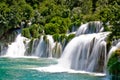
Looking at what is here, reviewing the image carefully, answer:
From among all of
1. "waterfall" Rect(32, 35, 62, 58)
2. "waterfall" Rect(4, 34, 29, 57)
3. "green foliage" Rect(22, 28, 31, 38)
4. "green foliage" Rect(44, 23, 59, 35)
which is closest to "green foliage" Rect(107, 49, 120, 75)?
"waterfall" Rect(32, 35, 62, 58)

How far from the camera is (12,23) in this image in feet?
163

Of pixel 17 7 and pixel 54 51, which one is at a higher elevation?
pixel 17 7

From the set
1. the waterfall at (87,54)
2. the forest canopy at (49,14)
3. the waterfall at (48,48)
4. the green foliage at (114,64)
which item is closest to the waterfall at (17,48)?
the forest canopy at (49,14)

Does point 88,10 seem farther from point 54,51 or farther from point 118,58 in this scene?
point 118,58

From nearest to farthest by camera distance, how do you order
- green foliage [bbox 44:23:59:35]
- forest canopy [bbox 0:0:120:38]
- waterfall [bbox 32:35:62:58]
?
waterfall [bbox 32:35:62:58] < green foliage [bbox 44:23:59:35] < forest canopy [bbox 0:0:120:38]

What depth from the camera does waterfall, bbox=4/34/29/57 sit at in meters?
47.0

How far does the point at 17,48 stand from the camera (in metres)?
47.6

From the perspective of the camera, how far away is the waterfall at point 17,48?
154 ft

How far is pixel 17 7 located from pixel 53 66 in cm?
2118

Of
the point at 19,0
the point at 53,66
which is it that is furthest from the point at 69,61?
the point at 19,0

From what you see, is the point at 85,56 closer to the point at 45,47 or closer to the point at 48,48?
the point at 48,48

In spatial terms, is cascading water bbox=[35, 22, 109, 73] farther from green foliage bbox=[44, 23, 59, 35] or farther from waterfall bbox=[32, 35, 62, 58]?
green foliage bbox=[44, 23, 59, 35]

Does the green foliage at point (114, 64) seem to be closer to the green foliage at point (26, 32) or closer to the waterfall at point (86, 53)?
the waterfall at point (86, 53)

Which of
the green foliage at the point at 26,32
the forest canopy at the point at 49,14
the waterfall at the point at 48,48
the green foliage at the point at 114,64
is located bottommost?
the green foliage at the point at 114,64
